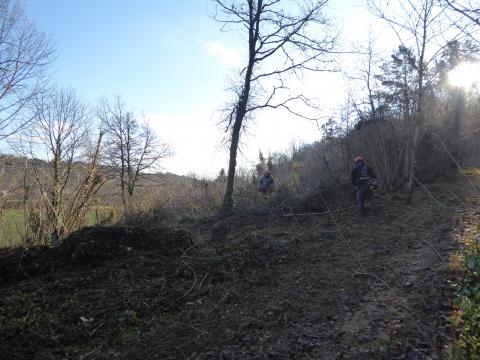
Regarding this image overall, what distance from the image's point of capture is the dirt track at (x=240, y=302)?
3957 millimetres

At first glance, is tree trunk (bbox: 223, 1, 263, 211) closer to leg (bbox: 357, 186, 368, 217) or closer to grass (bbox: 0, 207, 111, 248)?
leg (bbox: 357, 186, 368, 217)

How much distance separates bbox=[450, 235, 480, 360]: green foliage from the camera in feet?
10.3

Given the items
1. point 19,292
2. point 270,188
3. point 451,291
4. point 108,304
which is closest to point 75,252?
point 19,292

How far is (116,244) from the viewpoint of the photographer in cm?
682

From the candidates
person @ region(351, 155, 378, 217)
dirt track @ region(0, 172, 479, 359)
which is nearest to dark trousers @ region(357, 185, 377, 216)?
person @ region(351, 155, 378, 217)

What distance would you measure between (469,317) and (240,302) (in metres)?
2.66

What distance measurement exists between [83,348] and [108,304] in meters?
0.88

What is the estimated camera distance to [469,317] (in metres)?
3.44

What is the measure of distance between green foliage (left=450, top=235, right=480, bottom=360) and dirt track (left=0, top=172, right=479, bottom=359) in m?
0.24

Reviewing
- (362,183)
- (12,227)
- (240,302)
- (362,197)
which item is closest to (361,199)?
(362,197)

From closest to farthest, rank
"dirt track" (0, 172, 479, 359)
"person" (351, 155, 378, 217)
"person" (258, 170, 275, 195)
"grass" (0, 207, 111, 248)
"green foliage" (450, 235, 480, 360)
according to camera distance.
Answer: "green foliage" (450, 235, 480, 360), "dirt track" (0, 172, 479, 359), "grass" (0, 207, 111, 248), "person" (351, 155, 378, 217), "person" (258, 170, 275, 195)

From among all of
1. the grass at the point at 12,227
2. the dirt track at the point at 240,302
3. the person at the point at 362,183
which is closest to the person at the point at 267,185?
the person at the point at 362,183

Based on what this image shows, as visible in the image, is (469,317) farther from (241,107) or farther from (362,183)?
(241,107)

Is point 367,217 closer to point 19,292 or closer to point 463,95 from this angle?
point 19,292
